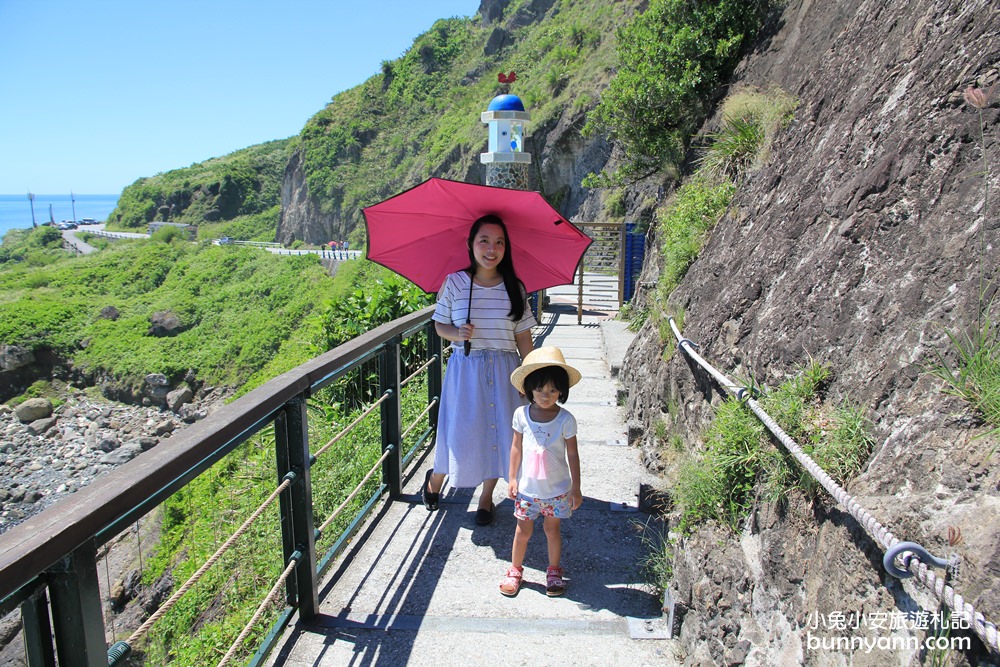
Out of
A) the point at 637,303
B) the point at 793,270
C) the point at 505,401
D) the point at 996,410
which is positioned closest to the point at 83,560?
the point at 996,410

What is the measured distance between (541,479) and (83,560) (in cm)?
187

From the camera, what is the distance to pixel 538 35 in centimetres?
4397

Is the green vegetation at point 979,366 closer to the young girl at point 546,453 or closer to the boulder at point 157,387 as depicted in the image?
the young girl at point 546,453

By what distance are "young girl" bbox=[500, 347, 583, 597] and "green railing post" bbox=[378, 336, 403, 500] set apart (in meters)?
1.24

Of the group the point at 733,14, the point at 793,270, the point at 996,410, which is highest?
the point at 733,14

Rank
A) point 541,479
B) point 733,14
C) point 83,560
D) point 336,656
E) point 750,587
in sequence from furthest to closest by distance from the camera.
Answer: point 733,14, point 541,479, point 336,656, point 750,587, point 83,560

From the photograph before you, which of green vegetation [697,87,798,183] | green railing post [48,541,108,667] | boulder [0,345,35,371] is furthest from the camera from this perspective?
boulder [0,345,35,371]

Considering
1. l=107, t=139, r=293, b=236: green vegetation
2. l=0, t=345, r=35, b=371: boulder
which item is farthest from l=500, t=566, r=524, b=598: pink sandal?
l=107, t=139, r=293, b=236: green vegetation

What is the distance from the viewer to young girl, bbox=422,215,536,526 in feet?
11.9

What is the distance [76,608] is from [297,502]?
50.8 inches

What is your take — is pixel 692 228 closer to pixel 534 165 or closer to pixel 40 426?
pixel 534 165

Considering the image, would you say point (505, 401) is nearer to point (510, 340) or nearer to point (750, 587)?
point (510, 340)

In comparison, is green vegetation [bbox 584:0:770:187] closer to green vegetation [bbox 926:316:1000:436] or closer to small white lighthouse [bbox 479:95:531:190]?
small white lighthouse [bbox 479:95:531:190]

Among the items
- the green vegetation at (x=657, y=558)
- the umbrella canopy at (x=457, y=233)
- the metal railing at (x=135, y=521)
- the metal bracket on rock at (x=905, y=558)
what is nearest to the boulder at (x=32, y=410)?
the umbrella canopy at (x=457, y=233)
